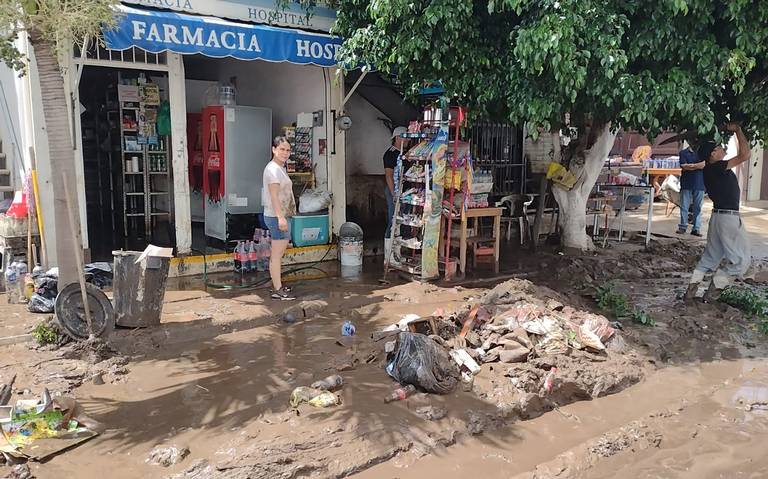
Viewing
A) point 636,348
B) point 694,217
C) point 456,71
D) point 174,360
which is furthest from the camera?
point 694,217

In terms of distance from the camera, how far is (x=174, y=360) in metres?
5.32

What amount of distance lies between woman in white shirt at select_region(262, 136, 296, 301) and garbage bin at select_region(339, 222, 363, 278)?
1.39 metres

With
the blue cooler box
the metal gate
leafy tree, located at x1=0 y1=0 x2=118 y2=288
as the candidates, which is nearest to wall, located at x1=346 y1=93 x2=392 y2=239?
the metal gate

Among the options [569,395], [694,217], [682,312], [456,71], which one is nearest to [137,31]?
[456,71]

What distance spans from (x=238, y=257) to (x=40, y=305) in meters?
2.73

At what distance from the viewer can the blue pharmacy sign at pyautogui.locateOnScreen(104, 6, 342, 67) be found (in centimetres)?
670

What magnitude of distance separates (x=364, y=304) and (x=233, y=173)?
11.6ft

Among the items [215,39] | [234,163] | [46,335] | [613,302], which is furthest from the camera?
[234,163]

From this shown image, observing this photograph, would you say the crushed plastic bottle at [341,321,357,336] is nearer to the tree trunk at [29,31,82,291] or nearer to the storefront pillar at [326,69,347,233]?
the tree trunk at [29,31,82,291]

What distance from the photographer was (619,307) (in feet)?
22.7

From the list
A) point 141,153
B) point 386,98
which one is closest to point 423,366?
point 386,98

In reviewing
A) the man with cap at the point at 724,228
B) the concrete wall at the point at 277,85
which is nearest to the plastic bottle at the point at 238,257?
the concrete wall at the point at 277,85

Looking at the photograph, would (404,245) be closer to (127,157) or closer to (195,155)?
(195,155)

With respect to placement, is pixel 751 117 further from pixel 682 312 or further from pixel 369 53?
pixel 369 53
